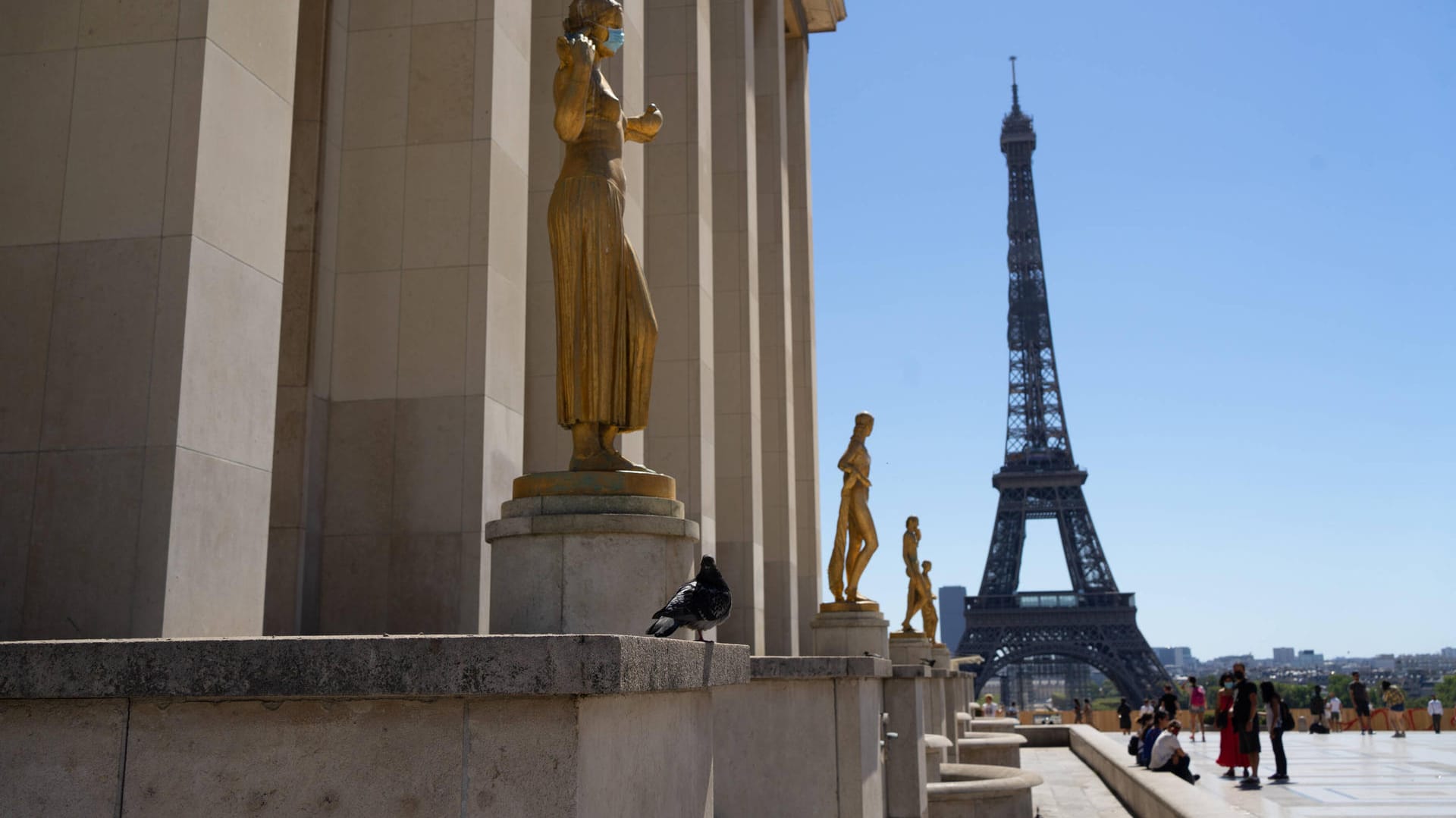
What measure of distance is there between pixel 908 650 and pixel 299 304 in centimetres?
2019

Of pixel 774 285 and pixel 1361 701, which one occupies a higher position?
pixel 774 285

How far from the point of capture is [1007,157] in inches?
4860

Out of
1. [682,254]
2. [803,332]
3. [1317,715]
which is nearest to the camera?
[682,254]

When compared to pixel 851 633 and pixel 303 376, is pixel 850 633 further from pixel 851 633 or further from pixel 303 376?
pixel 303 376

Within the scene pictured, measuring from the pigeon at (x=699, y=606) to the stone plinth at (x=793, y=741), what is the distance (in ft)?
17.5


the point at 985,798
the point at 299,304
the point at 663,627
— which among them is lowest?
the point at 985,798

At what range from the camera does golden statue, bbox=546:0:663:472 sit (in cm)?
809

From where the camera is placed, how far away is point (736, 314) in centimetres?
2342

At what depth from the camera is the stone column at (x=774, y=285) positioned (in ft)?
86.7

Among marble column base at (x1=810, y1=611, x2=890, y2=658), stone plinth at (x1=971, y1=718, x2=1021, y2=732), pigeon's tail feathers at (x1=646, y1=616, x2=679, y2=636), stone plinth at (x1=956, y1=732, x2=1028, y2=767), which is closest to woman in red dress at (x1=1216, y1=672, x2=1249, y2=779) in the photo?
marble column base at (x1=810, y1=611, x2=890, y2=658)

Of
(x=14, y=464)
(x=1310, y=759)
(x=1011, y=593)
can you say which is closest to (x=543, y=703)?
(x=14, y=464)

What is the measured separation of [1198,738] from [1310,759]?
14.6m

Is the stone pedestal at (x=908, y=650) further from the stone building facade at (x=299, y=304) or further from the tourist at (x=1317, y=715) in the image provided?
the tourist at (x=1317, y=715)

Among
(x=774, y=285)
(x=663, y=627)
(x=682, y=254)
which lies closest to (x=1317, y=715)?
(x=774, y=285)
